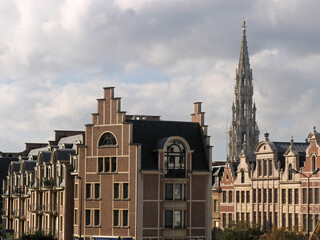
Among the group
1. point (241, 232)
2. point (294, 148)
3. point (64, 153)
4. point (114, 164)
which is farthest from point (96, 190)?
point (294, 148)

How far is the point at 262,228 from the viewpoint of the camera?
113750 millimetres

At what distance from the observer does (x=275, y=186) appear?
112m

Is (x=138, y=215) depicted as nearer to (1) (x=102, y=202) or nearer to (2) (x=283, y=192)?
(1) (x=102, y=202)

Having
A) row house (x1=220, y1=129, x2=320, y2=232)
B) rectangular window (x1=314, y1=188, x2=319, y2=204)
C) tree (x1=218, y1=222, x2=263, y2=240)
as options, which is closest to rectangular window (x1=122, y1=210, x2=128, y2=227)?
tree (x1=218, y1=222, x2=263, y2=240)

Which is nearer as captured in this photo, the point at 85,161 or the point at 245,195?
the point at 85,161

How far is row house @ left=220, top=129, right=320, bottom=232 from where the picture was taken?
103312 millimetres

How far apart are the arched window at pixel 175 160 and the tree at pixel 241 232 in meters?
15.1

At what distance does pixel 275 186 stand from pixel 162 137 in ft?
79.8

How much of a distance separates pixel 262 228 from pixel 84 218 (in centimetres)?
2781

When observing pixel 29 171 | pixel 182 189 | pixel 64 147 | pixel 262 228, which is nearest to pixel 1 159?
pixel 29 171

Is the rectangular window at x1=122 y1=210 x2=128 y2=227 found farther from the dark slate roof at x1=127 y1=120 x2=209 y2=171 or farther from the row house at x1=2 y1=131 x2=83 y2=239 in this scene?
the row house at x1=2 y1=131 x2=83 y2=239

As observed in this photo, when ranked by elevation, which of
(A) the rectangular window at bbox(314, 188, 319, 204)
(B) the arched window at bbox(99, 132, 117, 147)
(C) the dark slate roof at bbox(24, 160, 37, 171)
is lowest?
(A) the rectangular window at bbox(314, 188, 319, 204)

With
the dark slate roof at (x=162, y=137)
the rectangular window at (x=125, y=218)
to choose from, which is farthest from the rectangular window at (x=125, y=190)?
the dark slate roof at (x=162, y=137)

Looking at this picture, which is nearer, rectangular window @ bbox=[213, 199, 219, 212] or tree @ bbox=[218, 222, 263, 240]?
tree @ bbox=[218, 222, 263, 240]
